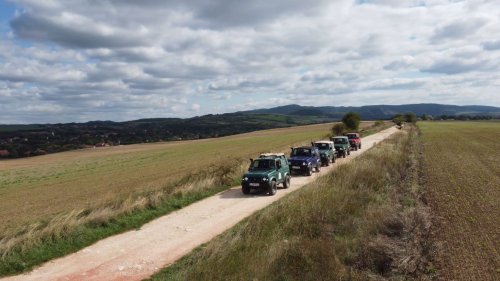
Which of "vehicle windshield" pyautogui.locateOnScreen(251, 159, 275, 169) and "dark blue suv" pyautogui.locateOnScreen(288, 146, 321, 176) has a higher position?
"vehicle windshield" pyautogui.locateOnScreen(251, 159, 275, 169)

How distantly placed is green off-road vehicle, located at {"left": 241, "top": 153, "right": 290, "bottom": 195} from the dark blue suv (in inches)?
132

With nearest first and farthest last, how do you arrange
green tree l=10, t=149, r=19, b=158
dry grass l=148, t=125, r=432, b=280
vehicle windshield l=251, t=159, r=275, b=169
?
dry grass l=148, t=125, r=432, b=280
vehicle windshield l=251, t=159, r=275, b=169
green tree l=10, t=149, r=19, b=158

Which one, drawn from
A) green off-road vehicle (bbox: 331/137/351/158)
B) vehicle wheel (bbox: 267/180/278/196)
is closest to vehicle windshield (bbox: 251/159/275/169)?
vehicle wheel (bbox: 267/180/278/196)

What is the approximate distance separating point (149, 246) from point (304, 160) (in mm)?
13040

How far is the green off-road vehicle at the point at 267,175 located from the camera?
47.0 feet

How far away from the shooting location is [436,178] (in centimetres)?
1761

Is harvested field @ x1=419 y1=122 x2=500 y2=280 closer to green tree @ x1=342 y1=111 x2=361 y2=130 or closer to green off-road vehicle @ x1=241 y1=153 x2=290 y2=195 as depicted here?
green off-road vehicle @ x1=241 y1=153 x2=290 y2=195

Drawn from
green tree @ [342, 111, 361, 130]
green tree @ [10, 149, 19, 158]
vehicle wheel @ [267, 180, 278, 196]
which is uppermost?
green tree @ [342, 111, 361, 130]

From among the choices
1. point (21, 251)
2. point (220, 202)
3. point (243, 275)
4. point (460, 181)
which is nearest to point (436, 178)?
point (460, 181)

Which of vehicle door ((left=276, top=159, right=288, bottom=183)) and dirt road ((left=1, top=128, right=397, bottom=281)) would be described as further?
vehicle door ((left=276, top=159, right=288, bottom=183))

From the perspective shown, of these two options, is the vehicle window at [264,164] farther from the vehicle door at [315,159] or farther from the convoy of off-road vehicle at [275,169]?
the vehicle door at [315,159]

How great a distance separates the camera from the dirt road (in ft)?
23.7

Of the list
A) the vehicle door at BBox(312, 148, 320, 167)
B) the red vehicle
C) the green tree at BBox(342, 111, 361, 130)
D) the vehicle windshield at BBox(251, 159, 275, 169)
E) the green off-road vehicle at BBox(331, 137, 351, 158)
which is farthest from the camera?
the green tree at BBox(342, 111, 361, 130)

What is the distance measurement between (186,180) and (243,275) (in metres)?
10.4
